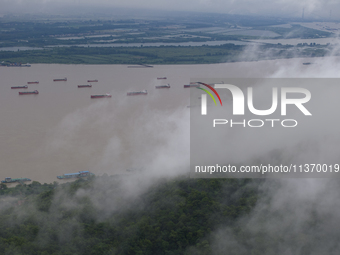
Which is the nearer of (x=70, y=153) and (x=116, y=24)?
(x=70, y=153)

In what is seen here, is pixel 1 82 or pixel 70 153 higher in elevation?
pixel 1 82

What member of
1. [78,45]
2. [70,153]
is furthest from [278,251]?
[78,45]

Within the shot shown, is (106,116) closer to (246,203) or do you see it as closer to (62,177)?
(62,177)

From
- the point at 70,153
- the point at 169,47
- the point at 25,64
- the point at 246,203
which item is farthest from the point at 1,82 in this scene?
the point at 246,203

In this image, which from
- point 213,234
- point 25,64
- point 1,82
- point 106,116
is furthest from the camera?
point 25,64

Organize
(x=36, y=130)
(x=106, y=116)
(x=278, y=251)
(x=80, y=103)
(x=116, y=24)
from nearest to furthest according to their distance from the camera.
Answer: (x=278, y=251) → (x=36, y=130) → (x=106, y=116) → (x=80, y=103) → (x=116, y=24)

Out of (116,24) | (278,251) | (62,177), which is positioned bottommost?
(278,251)

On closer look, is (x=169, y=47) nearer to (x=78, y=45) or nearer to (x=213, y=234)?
(x=78, y=45)
